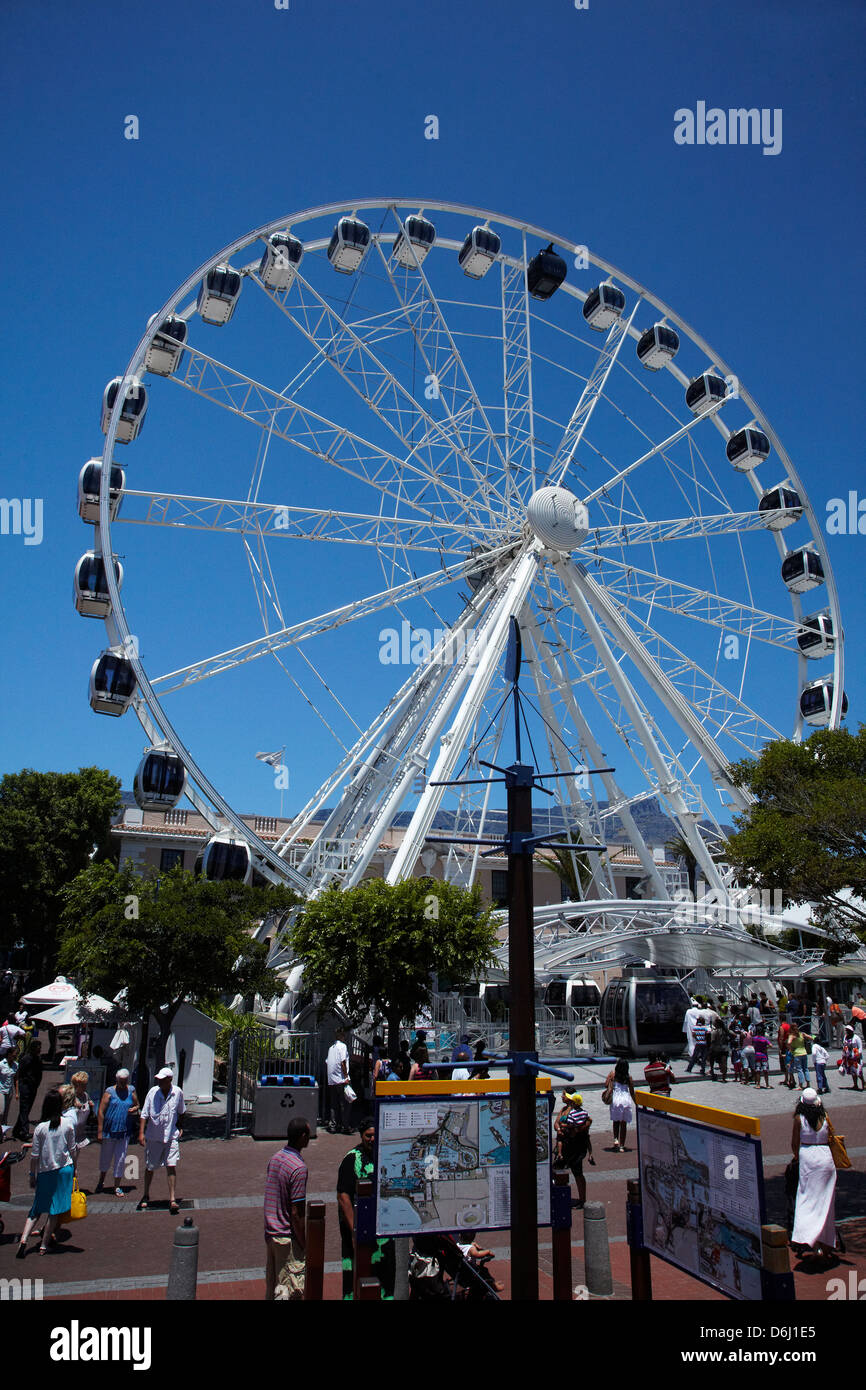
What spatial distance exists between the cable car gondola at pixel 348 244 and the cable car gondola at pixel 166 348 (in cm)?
489

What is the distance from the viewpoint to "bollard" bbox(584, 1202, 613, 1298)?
7.44 metres

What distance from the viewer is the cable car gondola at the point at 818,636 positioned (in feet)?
98.0

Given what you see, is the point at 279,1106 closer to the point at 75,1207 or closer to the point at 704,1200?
the point at 75,1207

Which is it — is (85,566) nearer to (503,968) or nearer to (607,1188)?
(503,968)

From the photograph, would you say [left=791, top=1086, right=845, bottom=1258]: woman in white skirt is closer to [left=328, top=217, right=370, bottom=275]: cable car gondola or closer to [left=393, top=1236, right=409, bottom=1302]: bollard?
[left=393, top=1236, right=409, bottom=1302]: bollard

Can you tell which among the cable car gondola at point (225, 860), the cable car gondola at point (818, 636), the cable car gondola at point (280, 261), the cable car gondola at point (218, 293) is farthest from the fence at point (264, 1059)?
the cable car gondola at point (818, 636)

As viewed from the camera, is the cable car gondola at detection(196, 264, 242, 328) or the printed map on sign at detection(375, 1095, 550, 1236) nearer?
the printed map on sign at detection(375, 1095, 550, 1236)

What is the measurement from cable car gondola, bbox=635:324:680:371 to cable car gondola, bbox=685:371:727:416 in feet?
3.79

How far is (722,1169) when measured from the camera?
5887 millimetres

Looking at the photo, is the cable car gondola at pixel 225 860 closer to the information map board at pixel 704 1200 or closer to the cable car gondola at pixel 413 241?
the information map board at pixel 704 1200

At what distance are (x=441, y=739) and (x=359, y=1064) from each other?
27.2 ft

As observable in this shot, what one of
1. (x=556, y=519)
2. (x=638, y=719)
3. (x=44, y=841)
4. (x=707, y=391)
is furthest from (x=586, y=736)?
(x=44, y=841)

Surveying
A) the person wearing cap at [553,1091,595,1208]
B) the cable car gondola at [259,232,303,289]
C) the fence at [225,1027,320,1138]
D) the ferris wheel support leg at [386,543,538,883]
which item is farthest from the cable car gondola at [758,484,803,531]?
the person wearing cap at [553,1091,595,1208]

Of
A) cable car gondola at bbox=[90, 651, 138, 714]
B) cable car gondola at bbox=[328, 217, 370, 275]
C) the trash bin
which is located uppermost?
cable car gondola at bbox=[328, 217, 370, 275]
